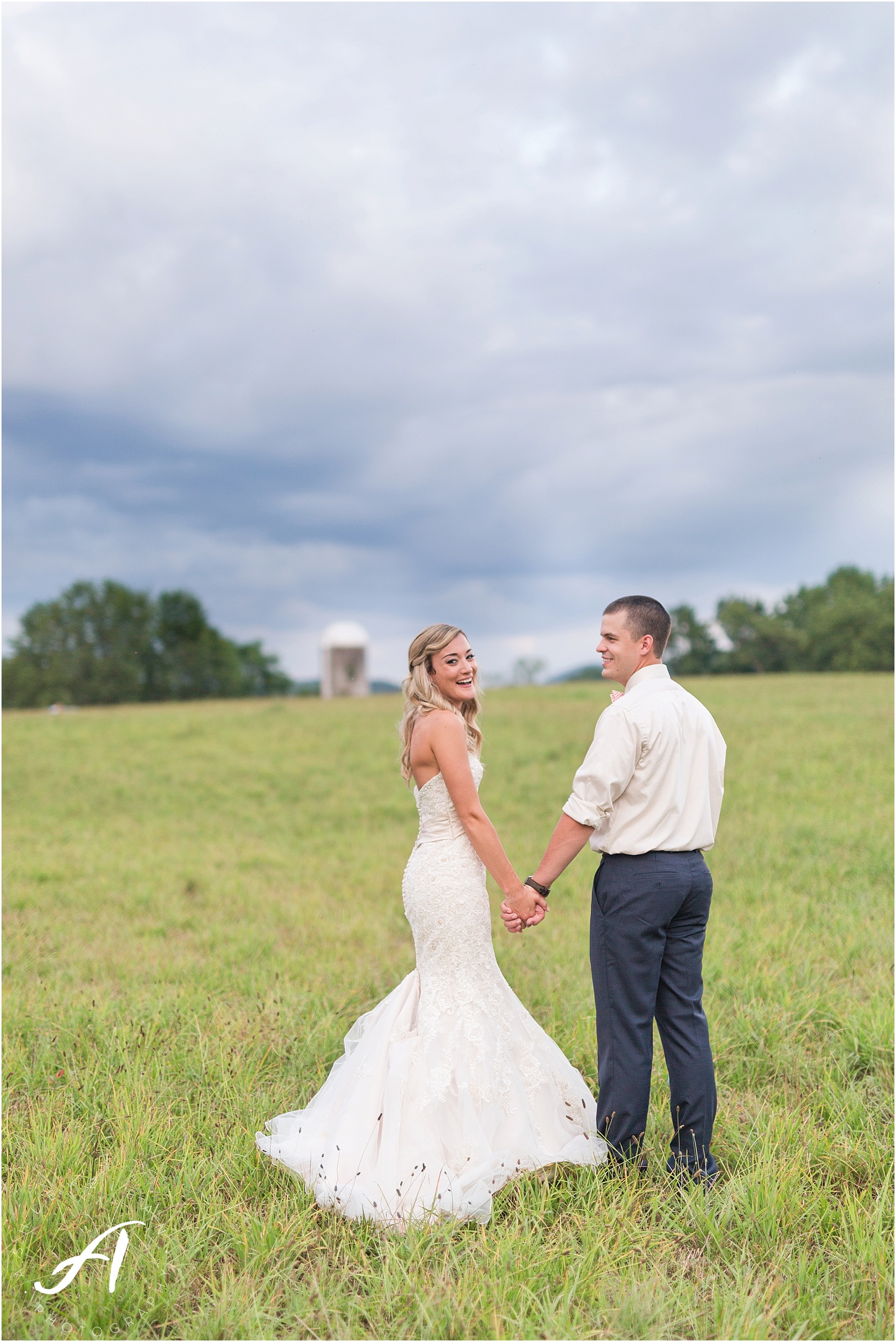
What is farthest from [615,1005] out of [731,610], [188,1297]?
[731,610]

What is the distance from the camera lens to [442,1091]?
4695 mm

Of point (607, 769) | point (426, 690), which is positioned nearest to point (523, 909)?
point (607, 769)

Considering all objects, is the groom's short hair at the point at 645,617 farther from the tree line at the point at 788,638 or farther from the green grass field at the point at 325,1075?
the tree line at the point at 788,638

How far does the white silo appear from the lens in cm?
5994

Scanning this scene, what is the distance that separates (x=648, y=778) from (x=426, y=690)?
134 cm

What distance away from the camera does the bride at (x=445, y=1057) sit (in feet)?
15.0

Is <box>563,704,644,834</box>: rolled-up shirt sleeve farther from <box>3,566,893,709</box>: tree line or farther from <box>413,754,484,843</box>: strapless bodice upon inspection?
<box>3,566,893,709</box>: tree line

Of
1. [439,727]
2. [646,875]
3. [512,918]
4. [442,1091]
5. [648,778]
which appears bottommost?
[442,1091]

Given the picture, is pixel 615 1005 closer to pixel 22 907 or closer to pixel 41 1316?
pixel 41 1316

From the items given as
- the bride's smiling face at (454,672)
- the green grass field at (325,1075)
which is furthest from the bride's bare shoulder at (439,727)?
the green grass field at (325,1075)

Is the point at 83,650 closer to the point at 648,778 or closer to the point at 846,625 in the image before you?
the point at 846,625

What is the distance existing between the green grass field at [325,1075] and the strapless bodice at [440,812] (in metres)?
1.83

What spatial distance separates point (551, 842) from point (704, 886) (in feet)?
2.79

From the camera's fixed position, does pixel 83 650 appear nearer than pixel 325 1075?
No
